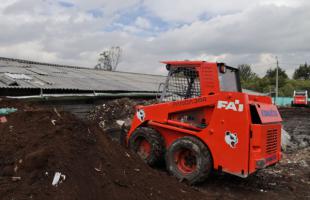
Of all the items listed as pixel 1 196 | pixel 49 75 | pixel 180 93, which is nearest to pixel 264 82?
pixel 49 75

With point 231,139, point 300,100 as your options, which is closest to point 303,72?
point 300,100

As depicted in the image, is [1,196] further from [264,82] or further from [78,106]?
[264,82]

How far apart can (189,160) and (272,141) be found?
1613mm

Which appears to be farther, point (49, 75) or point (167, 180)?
point (49, 75)

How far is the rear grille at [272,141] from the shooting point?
21.7 ft

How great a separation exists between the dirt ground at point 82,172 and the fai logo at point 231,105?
152 cm

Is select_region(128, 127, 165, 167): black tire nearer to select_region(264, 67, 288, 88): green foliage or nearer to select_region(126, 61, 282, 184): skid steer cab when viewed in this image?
select_region(126, 61, 282, 184): skid steer cab

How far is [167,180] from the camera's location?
5.97 meters

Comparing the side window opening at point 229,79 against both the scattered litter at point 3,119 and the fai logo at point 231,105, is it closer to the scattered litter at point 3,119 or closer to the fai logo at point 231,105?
the fai logo at point 231,105

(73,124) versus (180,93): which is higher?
(180,93)

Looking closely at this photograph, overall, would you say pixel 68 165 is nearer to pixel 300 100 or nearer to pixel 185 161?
pixel 185 161

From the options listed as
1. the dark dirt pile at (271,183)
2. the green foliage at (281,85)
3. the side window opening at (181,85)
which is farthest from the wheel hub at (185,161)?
the green foliage at (281,85)

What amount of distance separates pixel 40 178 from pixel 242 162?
3.36 m

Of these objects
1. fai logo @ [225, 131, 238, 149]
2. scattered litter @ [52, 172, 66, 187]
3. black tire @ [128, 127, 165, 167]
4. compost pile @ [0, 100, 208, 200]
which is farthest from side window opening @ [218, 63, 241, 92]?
scattered litter @ [52, 172, 66, 187]
